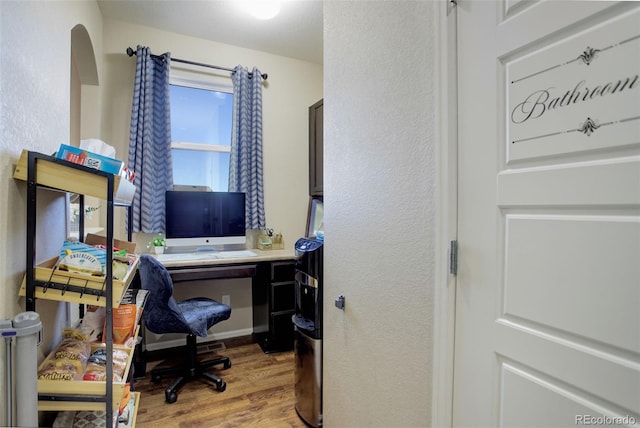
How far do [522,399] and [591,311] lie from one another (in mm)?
311

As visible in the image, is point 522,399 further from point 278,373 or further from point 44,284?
point 278,373

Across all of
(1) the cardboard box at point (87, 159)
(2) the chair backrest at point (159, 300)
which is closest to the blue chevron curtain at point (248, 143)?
(2) the chair backrest at point (159, 300)

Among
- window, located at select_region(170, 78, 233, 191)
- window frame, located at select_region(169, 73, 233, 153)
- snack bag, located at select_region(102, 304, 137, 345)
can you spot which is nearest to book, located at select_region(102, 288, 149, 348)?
snack bag, located at select_region(102, 304, 137, 345)

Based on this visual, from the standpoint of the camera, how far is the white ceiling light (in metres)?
2.44

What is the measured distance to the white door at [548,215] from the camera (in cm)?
66

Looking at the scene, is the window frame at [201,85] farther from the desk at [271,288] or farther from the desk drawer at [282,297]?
the desk drawer at [282,297]

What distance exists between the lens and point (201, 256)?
2.80 meters

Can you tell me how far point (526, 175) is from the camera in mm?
823

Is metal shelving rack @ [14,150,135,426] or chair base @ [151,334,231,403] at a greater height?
metal shelving rack @ [14,150,135,426]

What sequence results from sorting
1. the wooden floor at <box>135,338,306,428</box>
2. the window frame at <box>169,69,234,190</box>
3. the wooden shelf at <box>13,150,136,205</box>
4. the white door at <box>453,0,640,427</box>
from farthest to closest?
1. the window frame at <box>169,69,234,190</box>
2. the wooden floor at <box>135,338,306,428</box>
3. the wooden shelf at <box>13,150,136,205</box>
4. the white door at <box>453,0,640,427</box>

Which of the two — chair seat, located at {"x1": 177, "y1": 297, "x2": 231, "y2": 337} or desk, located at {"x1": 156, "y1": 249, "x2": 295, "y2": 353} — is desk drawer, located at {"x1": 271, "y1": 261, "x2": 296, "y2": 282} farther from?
chair seat, located at {"x1": 177, "y1": 297, "x2": 231, "y2": 337}

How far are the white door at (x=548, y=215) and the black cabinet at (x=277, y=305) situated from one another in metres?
2.05

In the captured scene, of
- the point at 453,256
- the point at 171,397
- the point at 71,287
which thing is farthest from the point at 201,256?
the point at 453,256

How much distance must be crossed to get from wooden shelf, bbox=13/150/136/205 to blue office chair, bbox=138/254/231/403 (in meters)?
1.07
